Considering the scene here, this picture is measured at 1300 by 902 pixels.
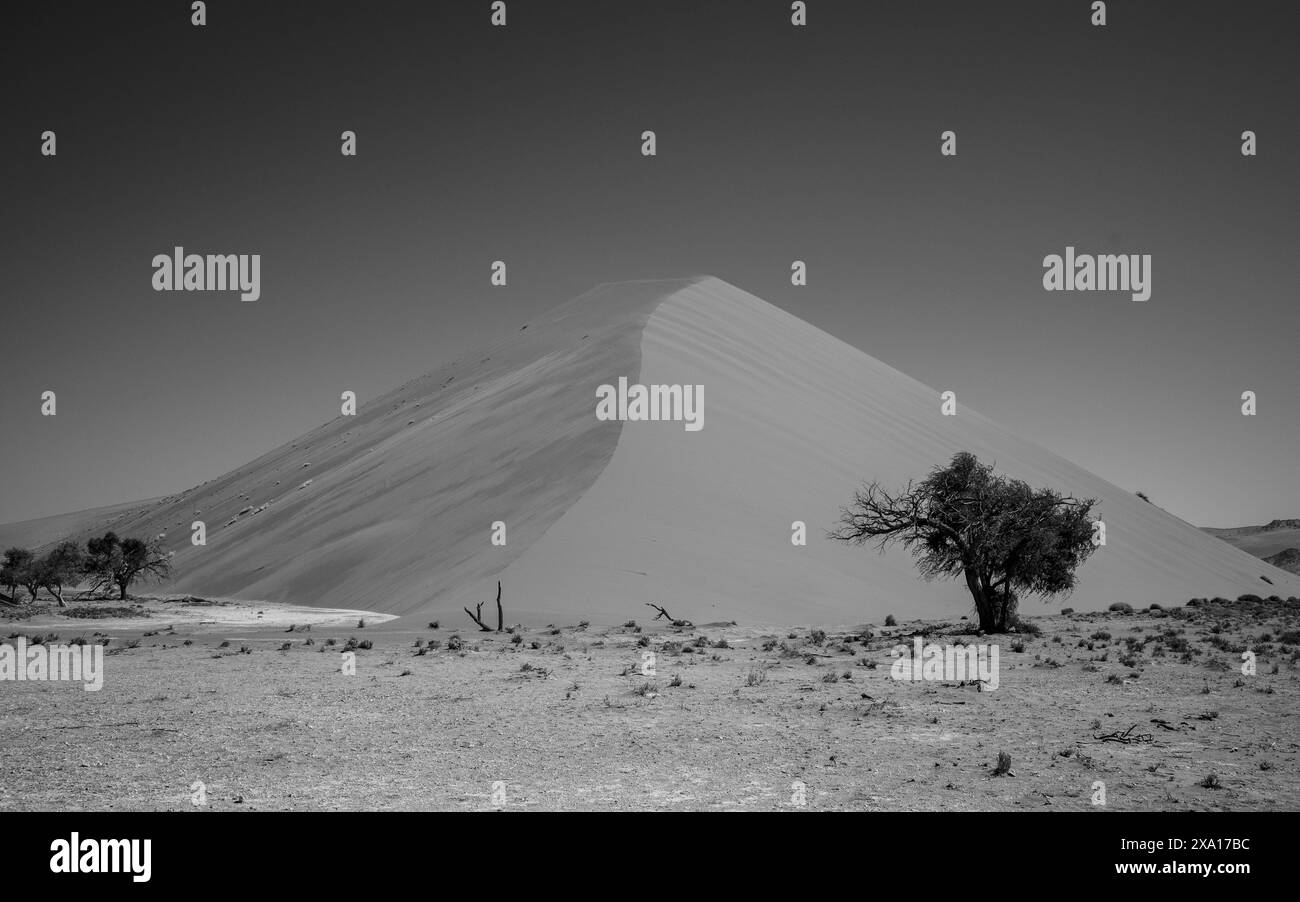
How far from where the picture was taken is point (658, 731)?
10.3 m

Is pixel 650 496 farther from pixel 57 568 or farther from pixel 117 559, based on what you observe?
pixel 57 568

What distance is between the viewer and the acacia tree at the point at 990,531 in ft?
65.3

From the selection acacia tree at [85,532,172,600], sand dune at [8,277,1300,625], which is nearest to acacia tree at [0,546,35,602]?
acacia tree at [85,532,172,600]

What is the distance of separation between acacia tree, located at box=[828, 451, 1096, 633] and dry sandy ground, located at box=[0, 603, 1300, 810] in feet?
9.00

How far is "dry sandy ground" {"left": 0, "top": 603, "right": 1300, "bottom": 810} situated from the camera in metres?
7.51

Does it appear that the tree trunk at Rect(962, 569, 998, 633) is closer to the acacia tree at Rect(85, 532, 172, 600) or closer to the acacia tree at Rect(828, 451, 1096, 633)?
the acacia tree at Rect(828, 451, 1096, 633)

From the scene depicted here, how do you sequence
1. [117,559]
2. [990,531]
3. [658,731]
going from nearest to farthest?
1. [658,731]
2. [990,531]
3. [117,559]

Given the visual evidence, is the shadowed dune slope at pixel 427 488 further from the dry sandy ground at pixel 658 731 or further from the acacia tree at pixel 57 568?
the dry sandy ground at pixel 658 731

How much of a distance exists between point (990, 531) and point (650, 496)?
13.3m

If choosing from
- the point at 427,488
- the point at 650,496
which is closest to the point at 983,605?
the point at 650,496
